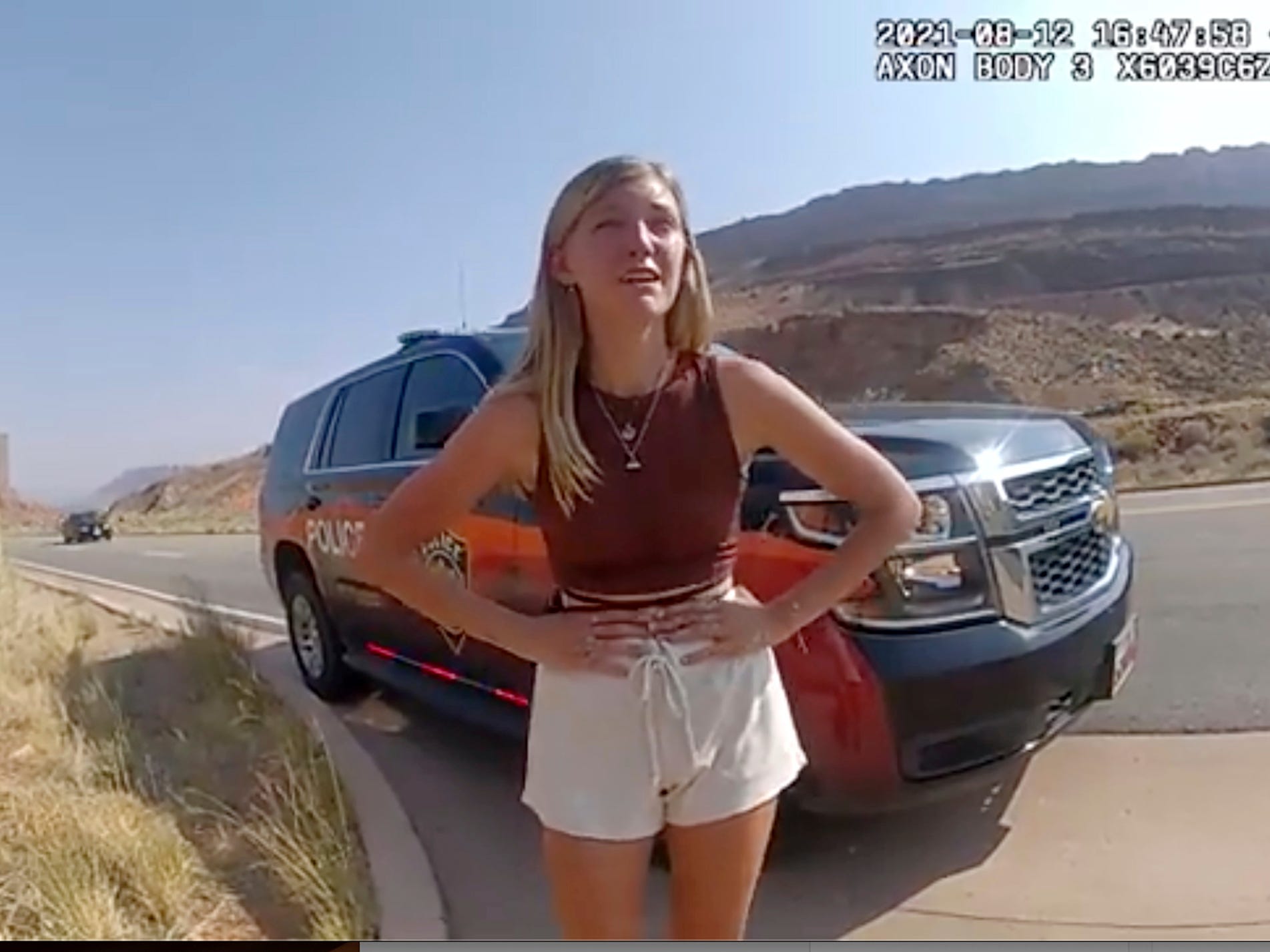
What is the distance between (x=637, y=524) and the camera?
47.6 inches

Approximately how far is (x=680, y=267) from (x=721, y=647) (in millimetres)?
422

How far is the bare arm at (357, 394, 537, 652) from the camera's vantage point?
121 centimetres

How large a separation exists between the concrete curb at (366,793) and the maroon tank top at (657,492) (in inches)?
39.5

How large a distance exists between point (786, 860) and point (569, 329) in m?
1.12

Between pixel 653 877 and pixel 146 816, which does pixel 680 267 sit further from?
pixel 146 816

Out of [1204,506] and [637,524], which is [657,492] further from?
[1204,506]

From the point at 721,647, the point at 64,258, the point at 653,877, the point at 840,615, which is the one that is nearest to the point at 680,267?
the point at 721,647

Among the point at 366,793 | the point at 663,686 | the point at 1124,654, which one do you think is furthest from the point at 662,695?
the point at 366,793

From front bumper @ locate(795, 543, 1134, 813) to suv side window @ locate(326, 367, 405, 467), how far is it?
1132 millimetres

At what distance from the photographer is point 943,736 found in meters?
1.72

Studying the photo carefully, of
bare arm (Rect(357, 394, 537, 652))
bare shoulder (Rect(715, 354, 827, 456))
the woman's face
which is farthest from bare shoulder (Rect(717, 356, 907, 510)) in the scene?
bare arm (Rect(357, 394, 537, 652))

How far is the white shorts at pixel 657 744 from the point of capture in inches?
48.3

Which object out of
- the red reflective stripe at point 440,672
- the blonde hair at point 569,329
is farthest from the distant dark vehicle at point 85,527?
the blonde hair at point 569,329

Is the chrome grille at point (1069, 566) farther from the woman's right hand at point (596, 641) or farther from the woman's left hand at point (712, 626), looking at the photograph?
the woman's right hand at point (596, 641)
